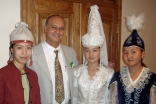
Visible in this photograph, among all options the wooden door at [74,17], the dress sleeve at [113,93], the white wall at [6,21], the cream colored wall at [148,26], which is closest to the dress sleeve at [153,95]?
the dress sleeve at [113,93]

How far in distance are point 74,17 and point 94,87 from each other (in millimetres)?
1046

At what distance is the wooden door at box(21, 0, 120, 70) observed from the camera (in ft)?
7.23

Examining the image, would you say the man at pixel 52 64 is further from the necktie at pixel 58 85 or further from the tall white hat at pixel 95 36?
the tall white hat at pixel 95 36

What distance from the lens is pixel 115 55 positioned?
315cm

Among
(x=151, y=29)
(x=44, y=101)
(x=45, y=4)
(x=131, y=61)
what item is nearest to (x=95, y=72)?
(x=131, y=61)

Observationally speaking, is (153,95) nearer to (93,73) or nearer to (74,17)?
(93,73)

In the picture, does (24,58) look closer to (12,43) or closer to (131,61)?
(12,43)

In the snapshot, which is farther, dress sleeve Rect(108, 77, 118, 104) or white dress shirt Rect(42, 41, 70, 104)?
white dress shirt Rect(42, 41, 70, 104)

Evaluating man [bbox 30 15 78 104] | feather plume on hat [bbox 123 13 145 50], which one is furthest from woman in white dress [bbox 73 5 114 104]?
feather plume on hat [bbox 123 13 145 50]

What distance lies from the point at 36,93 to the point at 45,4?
1.12 m

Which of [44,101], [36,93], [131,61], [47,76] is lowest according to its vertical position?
[44,101]

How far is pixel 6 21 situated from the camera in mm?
2027

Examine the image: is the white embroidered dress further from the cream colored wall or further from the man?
the cream colored wall

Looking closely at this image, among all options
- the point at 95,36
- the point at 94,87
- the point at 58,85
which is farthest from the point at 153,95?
the point at 58,85
